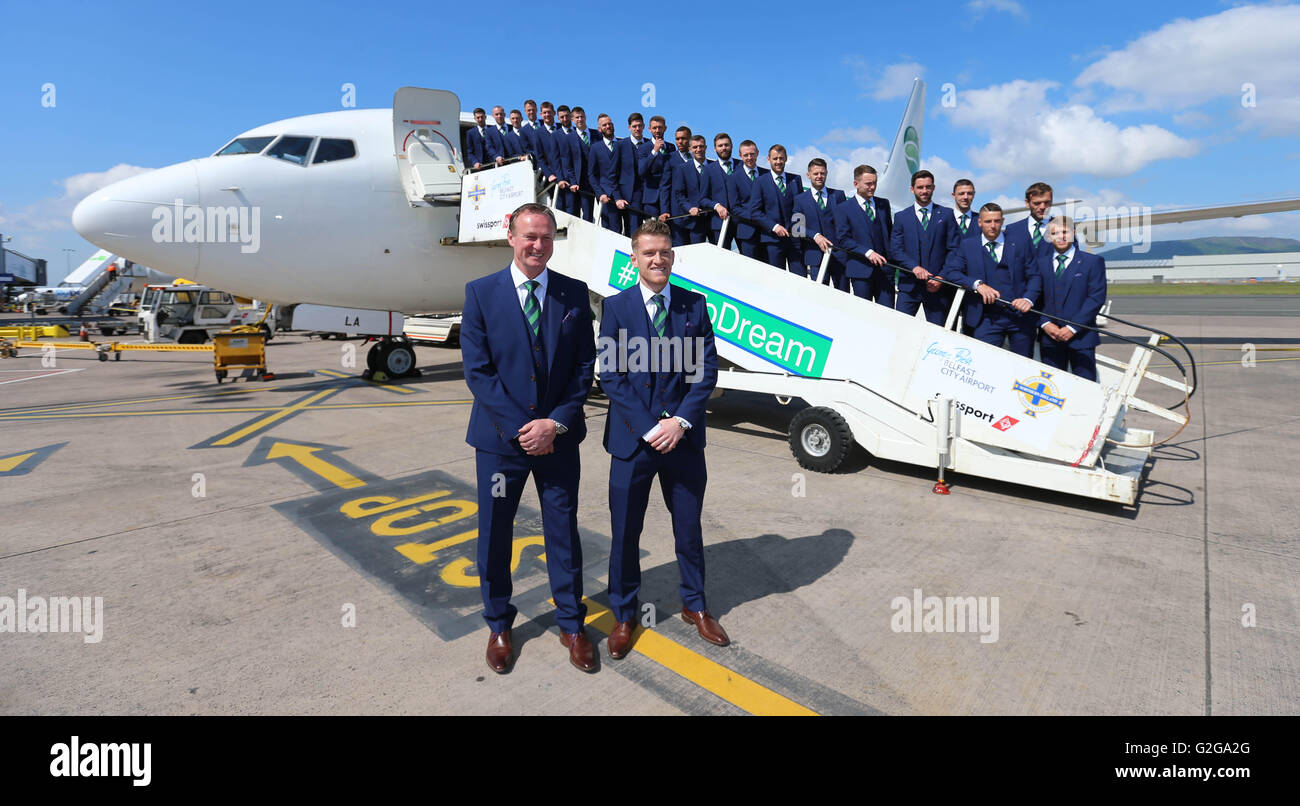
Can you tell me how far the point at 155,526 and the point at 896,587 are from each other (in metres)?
5.27

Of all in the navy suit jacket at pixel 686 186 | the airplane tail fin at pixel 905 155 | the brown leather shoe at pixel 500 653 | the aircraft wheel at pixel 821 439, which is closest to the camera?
the brown leather shoe at pixel 500 653

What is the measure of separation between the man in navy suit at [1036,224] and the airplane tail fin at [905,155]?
12.6 m

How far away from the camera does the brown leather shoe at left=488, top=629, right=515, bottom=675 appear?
9.71 feet

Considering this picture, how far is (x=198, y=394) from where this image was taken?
11.4m

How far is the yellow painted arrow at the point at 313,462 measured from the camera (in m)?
5.97

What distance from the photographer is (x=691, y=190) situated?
832cm

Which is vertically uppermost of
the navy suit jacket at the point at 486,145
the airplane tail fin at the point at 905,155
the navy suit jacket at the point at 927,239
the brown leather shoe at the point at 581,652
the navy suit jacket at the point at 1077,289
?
the airplane tail fin at the point at 905,155

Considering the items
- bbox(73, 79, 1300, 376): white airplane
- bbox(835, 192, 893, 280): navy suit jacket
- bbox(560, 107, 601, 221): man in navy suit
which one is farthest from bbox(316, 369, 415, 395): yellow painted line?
bbox(835, 192, 893, 280): navy suit jacket

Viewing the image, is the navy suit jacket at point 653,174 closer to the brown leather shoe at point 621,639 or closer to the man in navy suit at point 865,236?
the man in navy suit at point 865,236

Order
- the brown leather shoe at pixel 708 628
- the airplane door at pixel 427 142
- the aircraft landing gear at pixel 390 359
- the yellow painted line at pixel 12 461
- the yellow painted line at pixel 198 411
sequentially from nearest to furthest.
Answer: the brown leather shoe at pixel 708 628, the yellow painted line at pixel 12 461, the yellow painted line at pixel 198 411, the airplane door at pixel 427 142, the aircraft landing gear at pixel 390 359

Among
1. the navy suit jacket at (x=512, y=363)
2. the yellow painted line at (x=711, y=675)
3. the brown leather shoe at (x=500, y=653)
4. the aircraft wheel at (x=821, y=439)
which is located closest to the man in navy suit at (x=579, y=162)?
the aircraft wheel at (x=821, y=439)

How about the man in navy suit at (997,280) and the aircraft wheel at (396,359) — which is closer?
the man in navy suit at (997,280)
